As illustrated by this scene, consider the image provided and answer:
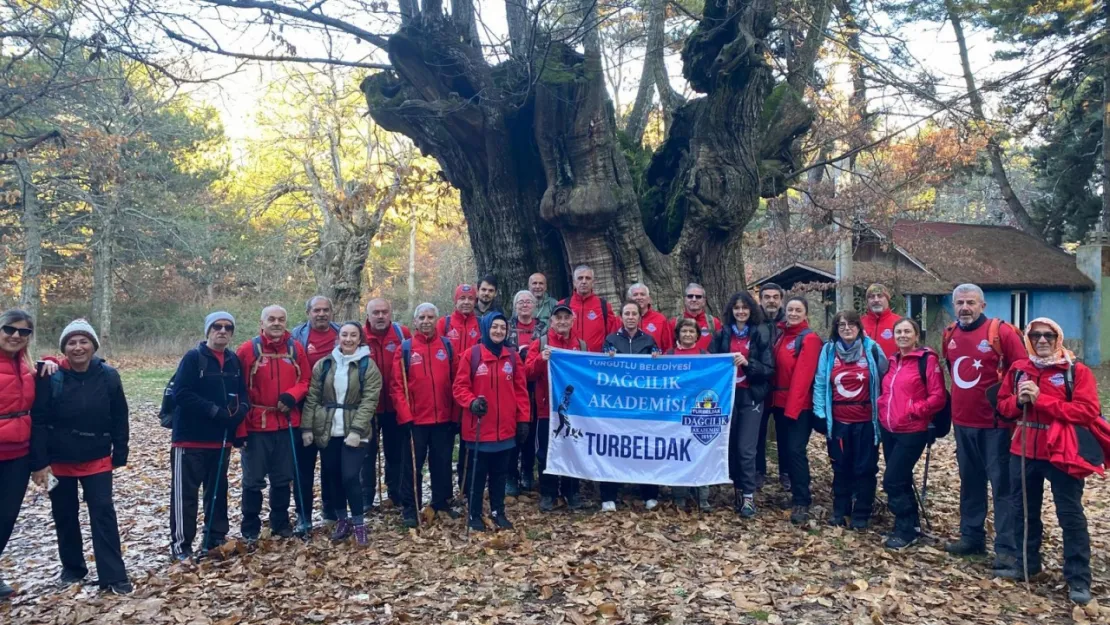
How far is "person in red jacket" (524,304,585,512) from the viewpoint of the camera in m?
7.59

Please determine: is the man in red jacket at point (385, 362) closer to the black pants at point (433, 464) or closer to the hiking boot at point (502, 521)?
the black pants at point (433, 464)

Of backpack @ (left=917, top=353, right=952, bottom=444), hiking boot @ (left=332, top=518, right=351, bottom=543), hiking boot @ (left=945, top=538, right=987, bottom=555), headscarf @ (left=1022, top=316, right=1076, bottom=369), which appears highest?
headscarf @ (left=1022, top=316, right=1076, bottom=369)

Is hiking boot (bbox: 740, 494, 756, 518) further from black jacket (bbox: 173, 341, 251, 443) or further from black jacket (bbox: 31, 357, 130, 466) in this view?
black jacket (bbox: 31, 357, 130, 466)

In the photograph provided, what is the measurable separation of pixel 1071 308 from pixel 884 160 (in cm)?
1269

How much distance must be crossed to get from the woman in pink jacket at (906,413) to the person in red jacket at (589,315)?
2.91m

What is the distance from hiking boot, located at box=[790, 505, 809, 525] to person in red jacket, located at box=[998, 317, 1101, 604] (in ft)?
6.22

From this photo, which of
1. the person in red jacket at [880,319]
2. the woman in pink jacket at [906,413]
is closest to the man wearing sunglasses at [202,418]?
the woman in pink jacket at [906,413]

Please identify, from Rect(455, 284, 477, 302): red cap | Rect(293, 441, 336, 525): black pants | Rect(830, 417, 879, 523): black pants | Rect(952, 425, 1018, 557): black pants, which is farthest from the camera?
Rect(455, 284, 477, 302): red cap

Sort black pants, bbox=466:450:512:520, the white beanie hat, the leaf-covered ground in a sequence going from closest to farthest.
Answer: the leaf-covered ground, the white beanie hat, black pants, bbox=466:450:512:520

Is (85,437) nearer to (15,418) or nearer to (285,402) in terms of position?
(15,418)

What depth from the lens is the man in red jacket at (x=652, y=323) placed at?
7.95 m

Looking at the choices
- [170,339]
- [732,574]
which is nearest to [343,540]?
[732,574]

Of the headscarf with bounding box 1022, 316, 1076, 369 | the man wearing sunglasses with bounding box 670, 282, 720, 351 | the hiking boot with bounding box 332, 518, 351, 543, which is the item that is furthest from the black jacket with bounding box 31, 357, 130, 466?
the headscarf with bounding box 1022, 316, 1076, 369

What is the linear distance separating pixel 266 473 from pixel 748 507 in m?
4.48
